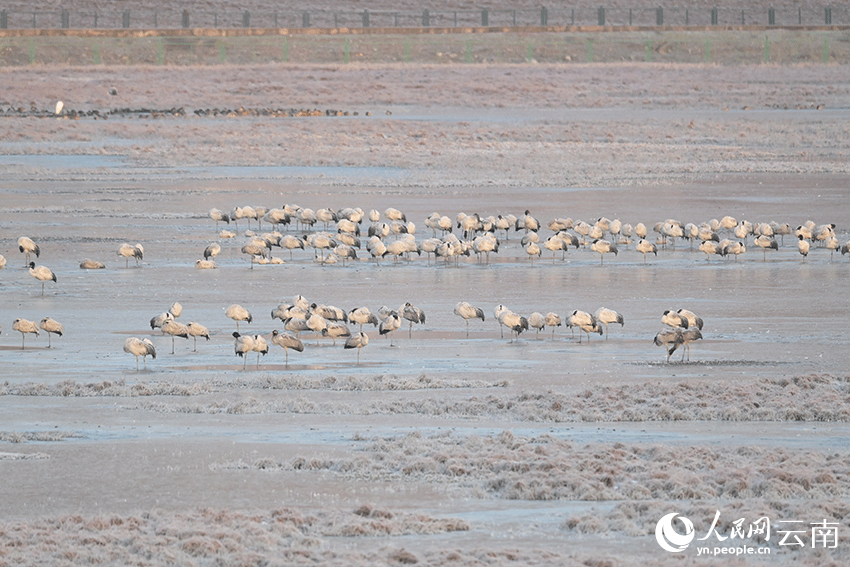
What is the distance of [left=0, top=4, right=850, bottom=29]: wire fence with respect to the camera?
8856cm

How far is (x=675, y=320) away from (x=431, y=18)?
270 feet

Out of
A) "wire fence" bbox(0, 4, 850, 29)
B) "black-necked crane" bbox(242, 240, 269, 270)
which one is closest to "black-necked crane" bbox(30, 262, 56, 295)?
"black-necked crane" bbox(242, 240, 269, 270)

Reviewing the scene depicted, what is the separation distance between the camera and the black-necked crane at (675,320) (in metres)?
12.7

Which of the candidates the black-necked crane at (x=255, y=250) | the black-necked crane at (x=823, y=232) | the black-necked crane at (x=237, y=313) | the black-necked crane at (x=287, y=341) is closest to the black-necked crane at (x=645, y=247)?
the black-necked crane at (x=823, y=232)

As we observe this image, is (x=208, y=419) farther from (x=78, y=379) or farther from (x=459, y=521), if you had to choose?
(x=459, y=521)

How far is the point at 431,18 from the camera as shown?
93.1 meters

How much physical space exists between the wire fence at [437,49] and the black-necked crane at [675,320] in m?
59.3

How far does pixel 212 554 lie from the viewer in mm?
7281

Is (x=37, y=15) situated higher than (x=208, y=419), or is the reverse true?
(x=37, y=15)

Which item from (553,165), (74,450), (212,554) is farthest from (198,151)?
(212,554)

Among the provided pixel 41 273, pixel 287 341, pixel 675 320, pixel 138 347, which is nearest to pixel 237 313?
pixel 287 341

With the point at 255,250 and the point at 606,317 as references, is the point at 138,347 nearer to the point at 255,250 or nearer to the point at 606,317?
the point at 606,317

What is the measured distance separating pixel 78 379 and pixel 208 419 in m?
1.77

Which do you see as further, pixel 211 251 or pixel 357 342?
pixel 211 251
